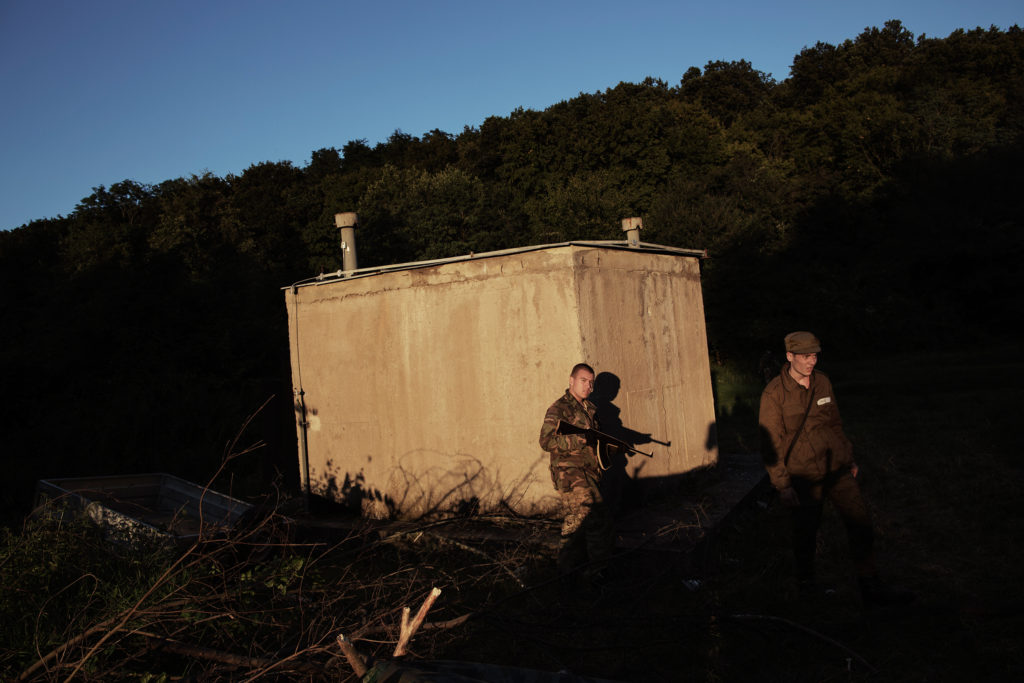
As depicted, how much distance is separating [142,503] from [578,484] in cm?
562

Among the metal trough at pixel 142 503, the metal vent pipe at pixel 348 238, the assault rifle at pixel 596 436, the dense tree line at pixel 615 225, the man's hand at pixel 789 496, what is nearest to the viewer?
the man's hand at pixel 789 496

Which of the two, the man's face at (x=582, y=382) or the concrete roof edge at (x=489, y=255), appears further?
the concrete roof edge at (x=489, y=255)

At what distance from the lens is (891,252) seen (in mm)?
30000

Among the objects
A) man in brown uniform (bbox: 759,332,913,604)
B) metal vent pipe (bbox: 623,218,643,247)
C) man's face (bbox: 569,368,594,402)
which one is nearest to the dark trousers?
man in brown uniform (bbox: 759,332,913,604)

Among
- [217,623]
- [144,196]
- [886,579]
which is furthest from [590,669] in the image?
[144,196]

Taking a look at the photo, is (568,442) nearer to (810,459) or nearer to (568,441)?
(568,441)

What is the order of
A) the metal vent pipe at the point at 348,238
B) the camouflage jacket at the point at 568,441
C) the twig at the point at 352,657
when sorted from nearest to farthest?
1. the twig at the point at 352,657
2. the camouflage jacket at the point at 568,441
3. the metal vent pipe at the point at 348,238

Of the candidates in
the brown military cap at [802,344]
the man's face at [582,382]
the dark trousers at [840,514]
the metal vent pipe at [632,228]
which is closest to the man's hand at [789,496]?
the dark trousers at [840,514]

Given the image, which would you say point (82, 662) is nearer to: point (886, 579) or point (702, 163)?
point (886, 579)

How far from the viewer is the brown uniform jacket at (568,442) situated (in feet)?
17.9

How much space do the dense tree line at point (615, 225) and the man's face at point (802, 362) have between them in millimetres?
12217

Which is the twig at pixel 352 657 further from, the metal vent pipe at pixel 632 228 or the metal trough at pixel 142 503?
the metal vent pipe at pixel 632 228

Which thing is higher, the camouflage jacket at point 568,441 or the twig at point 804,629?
the camouflage jacket at point 568,441

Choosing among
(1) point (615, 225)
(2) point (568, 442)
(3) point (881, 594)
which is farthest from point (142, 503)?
(1) point (615, 225)
